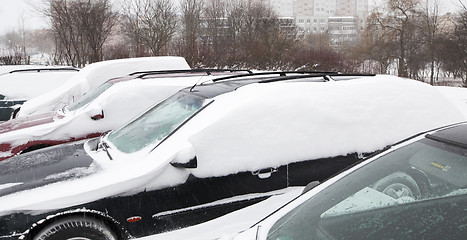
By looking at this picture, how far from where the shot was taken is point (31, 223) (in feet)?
8.45

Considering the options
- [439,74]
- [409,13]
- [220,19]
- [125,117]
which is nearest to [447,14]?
[409,13]

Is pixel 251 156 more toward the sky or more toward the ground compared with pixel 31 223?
more toward the sky

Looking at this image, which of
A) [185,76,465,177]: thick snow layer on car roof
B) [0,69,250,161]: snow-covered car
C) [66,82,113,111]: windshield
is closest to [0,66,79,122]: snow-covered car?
[66,82,113,111]: windshield

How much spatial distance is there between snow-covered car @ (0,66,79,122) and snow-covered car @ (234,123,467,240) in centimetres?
881

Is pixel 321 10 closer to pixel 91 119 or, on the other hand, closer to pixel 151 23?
pixel 151 23

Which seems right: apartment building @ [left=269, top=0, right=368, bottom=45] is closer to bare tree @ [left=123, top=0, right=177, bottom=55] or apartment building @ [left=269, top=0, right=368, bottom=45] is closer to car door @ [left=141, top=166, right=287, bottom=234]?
bare tree @ [left=123, top=0, right=177, bottom=55]

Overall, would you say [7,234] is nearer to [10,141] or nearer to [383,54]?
[10,141]

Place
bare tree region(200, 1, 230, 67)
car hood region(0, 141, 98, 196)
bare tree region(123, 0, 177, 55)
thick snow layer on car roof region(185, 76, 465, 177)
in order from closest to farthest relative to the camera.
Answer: car hood region(0, 141, 98, 196) < thick snow layer on car roof region(185, 76, 465, 177) < bare tree region(123, 0, 177, 55) < bare tree region(200, 1, 230, 67)

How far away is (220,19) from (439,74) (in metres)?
23.1

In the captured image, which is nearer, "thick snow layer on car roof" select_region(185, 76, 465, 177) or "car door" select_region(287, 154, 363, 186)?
"thick snow layer on car roof" select_region(185, 76, 465, 177)

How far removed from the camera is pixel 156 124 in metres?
3.66

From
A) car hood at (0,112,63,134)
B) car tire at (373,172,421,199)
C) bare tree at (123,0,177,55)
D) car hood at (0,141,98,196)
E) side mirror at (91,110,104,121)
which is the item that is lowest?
car hood at (0,112,63,134)

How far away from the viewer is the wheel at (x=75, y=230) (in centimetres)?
260

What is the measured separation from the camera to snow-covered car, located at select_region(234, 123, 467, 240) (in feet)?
5.70
